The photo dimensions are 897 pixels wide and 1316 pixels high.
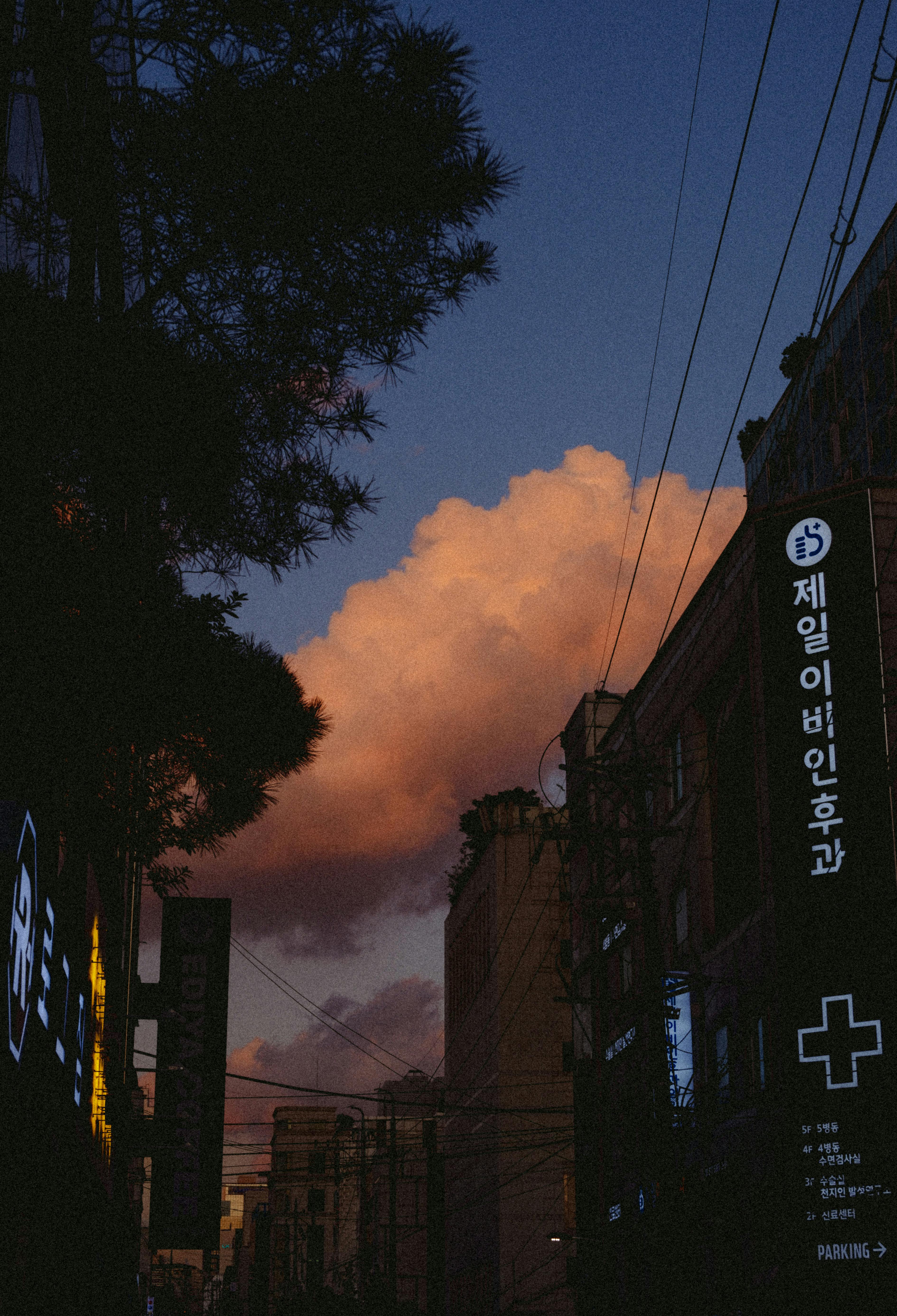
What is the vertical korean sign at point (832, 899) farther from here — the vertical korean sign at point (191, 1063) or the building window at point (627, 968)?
the building window at point (627, 968)

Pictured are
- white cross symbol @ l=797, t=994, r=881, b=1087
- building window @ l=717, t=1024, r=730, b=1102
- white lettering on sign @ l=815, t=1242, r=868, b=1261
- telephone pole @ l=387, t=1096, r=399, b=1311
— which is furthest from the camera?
telephone pole @ l=387, t=1096, r=399, b=1311

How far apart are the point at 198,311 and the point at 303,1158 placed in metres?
129

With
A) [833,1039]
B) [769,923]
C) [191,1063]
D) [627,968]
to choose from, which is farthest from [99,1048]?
[627,968]

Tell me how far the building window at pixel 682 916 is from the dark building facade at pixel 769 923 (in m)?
0.09

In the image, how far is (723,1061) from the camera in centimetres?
2900

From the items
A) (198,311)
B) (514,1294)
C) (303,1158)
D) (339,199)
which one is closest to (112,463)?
(198,311)

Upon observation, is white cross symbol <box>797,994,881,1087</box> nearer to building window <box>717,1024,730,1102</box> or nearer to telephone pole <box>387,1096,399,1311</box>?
building window <box>717,1024,730,1102</box>

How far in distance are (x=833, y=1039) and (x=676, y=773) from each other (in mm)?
11434

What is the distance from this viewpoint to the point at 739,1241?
26.3m

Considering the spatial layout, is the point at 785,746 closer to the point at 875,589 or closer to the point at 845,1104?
the point at 875,589

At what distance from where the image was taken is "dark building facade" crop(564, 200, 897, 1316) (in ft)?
74.4

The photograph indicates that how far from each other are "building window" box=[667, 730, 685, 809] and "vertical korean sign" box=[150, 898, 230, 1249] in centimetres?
1297

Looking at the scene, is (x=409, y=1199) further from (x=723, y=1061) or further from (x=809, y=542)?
(x=809, y=542)

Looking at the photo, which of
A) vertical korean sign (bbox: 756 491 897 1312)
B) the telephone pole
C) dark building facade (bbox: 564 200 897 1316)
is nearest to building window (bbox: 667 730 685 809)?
dark building facade (bbox: 564 200 897 1316)
